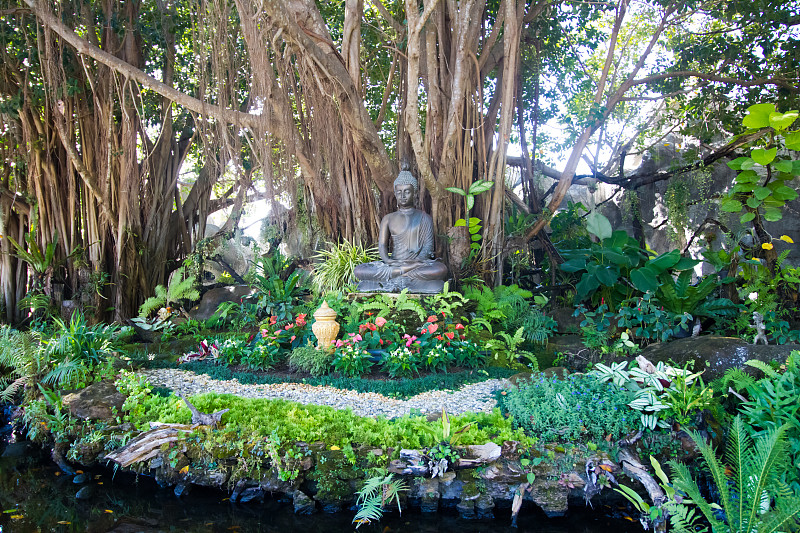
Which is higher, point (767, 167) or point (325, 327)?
point (767, 167)

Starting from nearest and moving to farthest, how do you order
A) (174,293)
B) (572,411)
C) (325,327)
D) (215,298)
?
(572,411) → (325,327) → (174,293) → (215,298)

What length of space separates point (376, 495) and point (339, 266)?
376 centimetres

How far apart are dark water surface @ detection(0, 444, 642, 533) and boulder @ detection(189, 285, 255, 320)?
379 centimetres

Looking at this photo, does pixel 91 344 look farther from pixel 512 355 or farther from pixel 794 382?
pixel 794 382

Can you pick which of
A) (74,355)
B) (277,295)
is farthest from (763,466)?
(74,355)

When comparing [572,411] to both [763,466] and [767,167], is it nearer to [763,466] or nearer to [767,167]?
[763,466]

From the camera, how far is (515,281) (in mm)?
6984

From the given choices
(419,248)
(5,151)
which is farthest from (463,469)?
(5,151)

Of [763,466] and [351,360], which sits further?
[351,360]

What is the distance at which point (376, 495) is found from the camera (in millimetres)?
2869

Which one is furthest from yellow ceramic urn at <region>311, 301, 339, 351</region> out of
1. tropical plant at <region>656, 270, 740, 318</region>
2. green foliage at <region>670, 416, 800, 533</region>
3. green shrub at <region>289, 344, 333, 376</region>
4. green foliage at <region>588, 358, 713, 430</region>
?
tropical plant at <region>656, 270, 740, 318</region>

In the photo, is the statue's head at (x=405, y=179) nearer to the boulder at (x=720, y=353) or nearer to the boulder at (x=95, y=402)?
the boulder at (x=720, y=353)

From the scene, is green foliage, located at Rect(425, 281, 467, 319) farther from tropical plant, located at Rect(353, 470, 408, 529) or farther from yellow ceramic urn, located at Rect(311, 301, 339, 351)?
tropical plant, located at Rect(353, 470, 408, 529)

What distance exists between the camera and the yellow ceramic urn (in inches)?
188
